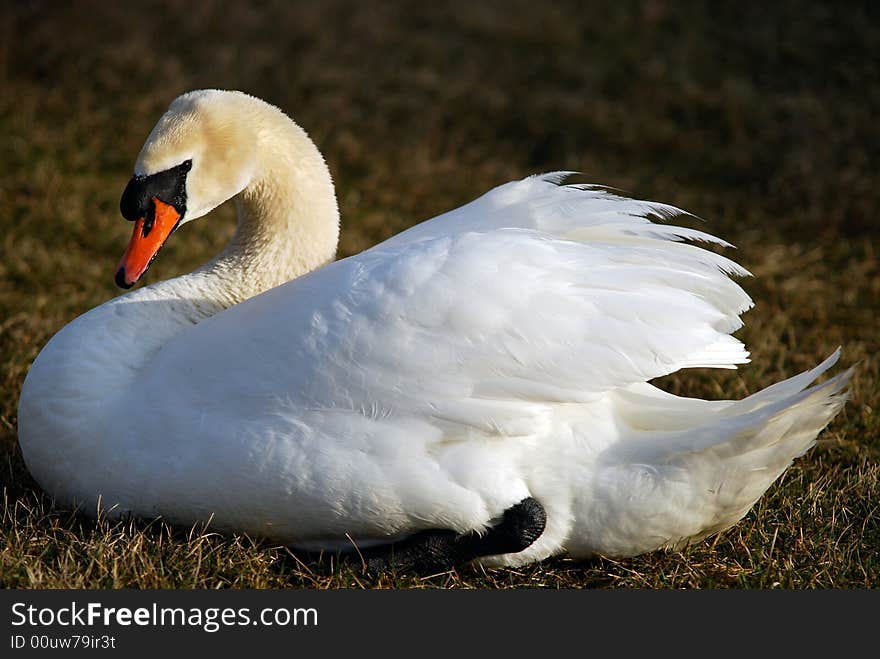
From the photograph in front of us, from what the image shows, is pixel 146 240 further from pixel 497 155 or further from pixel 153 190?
pixel 497 155

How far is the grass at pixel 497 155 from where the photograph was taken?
10.0 feet

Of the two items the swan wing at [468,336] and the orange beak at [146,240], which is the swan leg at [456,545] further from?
the orange beak at [146,240]

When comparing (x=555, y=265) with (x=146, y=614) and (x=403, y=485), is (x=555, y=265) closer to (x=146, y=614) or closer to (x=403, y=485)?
(x=403, y=485)

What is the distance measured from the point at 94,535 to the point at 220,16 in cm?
663

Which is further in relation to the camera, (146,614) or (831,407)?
(831,407)

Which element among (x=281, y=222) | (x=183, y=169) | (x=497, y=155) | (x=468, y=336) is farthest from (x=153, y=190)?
(x=497, y=155)

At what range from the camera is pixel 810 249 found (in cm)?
604

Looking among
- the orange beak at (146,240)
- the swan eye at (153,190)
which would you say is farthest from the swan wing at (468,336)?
the swan eye at (153,190)

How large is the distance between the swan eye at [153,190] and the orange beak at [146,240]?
17mm

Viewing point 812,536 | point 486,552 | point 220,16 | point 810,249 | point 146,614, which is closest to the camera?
point 146,614

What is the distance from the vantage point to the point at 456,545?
2893mm

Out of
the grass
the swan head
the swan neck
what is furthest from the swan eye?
the grass

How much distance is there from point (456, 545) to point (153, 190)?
133cm

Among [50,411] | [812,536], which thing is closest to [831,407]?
[812,536]
